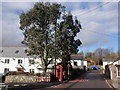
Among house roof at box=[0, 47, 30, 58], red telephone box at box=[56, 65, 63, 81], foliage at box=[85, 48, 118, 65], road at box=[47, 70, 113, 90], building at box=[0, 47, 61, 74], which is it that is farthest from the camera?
foliage at box=[85, 48, 118, 65]

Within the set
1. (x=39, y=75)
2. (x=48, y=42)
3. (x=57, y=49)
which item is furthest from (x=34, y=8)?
(x=39, y=75)

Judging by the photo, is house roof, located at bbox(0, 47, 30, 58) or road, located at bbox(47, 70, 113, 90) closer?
road, located at bbox(47, 70, 113, 90)

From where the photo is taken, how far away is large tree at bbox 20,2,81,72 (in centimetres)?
2150

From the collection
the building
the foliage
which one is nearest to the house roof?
the building

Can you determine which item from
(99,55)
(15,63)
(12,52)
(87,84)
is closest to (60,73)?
(87,84)

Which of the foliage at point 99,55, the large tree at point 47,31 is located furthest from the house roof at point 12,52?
the foliage at point 99,55

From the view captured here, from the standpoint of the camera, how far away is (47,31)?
2205cm

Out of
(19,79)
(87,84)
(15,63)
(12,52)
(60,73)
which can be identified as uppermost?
(12,52)

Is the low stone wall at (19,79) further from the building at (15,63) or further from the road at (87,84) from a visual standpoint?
the building at (15,63)

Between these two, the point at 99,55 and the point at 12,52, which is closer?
the point at 12,52

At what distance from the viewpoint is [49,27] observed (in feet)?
73.4

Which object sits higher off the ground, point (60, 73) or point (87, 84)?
point (60, 73)

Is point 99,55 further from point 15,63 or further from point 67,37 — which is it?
point 67,37

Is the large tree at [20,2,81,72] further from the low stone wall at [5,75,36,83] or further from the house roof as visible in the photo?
the house roof
